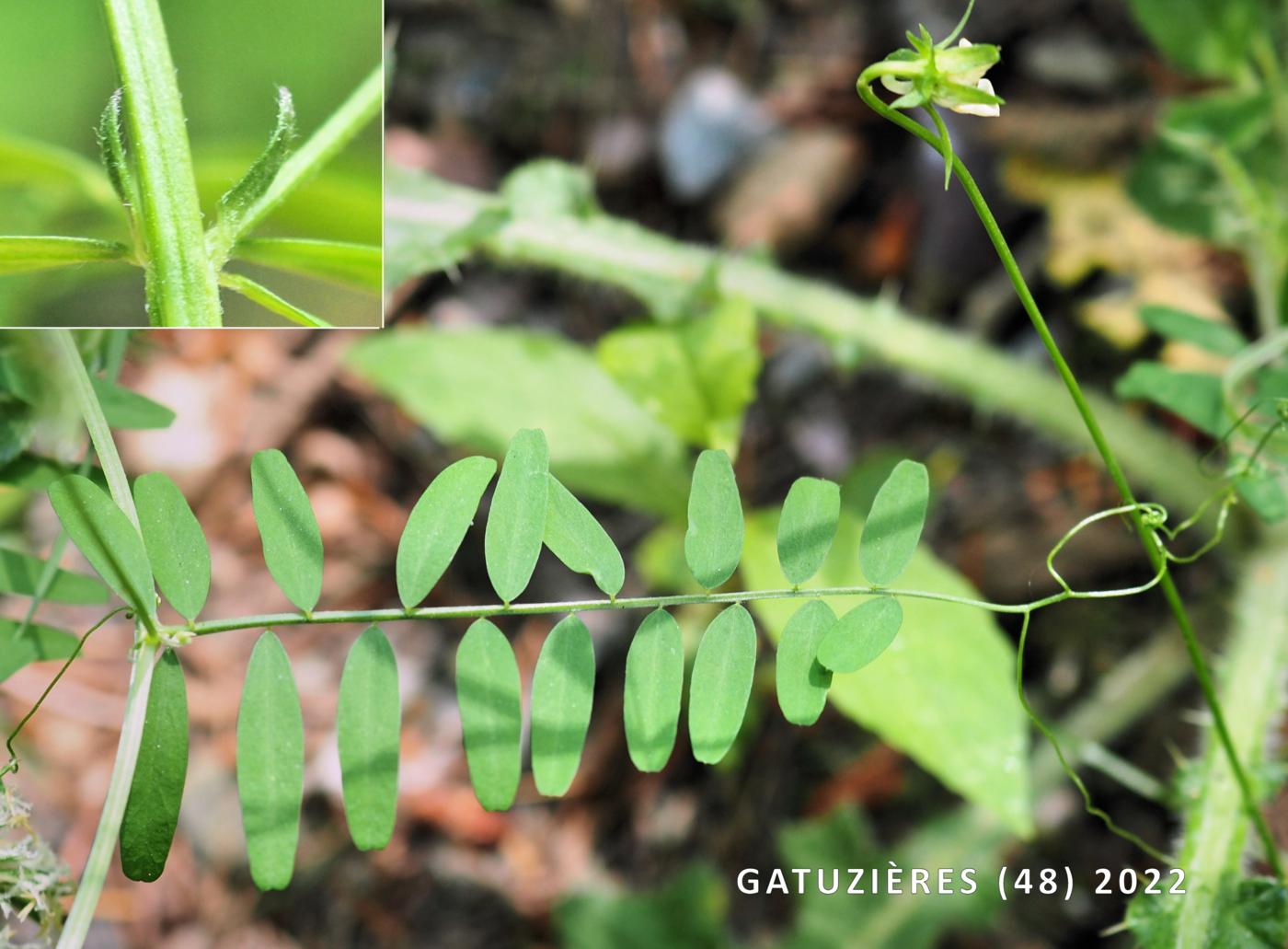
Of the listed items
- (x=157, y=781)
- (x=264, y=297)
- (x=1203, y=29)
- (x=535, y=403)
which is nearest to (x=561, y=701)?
(x=157, y=781)

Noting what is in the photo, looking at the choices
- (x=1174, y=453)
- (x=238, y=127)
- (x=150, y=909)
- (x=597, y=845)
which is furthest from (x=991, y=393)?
(x=150, y=909)

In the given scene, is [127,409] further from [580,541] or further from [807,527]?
[807,527]

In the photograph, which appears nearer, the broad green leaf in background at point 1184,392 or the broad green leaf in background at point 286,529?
the broad green leaf in background at point 286,529

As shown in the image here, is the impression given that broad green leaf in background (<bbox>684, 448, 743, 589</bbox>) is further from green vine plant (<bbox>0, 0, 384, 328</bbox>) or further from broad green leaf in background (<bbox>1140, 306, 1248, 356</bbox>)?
broad green leaf in background (<bbox>1140, 306, 1248, 356</bbox>)

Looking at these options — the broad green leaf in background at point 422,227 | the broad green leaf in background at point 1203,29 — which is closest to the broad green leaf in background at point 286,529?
the broad green leaf in background at point 422,227

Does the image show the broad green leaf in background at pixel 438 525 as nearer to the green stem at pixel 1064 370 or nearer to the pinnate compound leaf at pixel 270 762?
the pinnate compound leaf at pixel 270 762

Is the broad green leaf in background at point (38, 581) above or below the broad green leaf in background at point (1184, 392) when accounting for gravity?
below

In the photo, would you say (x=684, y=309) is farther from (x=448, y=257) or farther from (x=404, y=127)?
(x=404, y=127)
